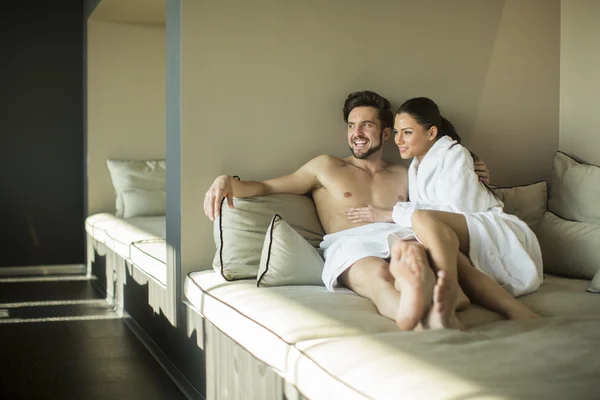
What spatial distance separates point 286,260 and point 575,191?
5.19 ft

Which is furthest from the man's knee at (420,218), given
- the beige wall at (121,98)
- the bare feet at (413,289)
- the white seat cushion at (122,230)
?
the beige wall at (121,98)

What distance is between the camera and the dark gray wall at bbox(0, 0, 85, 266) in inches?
257

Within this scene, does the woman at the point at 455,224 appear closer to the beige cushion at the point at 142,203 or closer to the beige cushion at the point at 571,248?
the beige cushion at the point at 571,248

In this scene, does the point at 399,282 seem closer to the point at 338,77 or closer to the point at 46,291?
the point at 338,77

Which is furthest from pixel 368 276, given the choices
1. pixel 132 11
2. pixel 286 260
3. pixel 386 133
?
pixel 132 11

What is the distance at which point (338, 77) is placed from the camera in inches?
138

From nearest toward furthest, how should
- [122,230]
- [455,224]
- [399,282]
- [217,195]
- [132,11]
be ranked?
[399,282]
[455,224]
[217,195]
[122,230]
[132,11]

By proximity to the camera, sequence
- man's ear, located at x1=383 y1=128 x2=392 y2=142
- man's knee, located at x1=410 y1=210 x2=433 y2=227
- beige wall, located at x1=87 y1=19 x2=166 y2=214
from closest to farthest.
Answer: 1. man's knee, located at x1=410 y1=210 x2=433 y2=227
2. man's ear, located at x1=383 y1=128 x2=392 y2=142
3. beige wall, located at x1=87 y1=19 x2=166 y2=214

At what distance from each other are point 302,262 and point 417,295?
87 centimetres

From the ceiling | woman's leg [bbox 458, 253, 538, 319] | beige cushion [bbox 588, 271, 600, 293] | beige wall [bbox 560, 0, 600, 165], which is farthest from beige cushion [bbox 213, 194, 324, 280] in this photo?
the ceiling

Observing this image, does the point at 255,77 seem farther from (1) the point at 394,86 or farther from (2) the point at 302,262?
(2) the point at 302,262

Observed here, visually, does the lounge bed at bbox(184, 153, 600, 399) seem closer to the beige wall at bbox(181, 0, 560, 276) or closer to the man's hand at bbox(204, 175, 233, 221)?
the man's hand at bbox(204, 175, 233, 221)

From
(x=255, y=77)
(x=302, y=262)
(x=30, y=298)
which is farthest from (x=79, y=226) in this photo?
(x=302, y=262)

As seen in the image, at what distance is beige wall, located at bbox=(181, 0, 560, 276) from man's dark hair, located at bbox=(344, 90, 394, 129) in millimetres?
117
